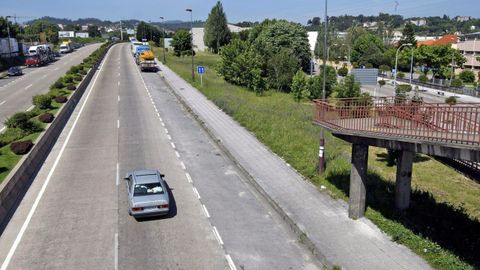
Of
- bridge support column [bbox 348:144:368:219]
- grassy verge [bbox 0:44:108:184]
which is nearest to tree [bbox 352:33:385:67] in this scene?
grassy verge [bbox 0:44:108:184]

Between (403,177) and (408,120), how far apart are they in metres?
3.69

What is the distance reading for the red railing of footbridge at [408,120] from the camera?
12836mm

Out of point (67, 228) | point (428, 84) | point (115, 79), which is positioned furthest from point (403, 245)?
point (428, 84)

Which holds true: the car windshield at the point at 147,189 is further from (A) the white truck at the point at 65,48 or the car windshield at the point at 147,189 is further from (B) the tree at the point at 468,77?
(A) the white truck at the point at 65,48

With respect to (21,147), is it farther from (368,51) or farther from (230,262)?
(368,51)

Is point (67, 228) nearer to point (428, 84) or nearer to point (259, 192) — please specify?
point (259, 192)

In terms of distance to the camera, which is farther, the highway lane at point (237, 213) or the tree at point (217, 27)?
the tree at point (217, 27)

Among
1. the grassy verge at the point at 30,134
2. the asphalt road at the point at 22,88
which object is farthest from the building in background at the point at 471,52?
the grassy verge at the point at 30,134

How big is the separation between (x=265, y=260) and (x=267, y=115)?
75.3 ft

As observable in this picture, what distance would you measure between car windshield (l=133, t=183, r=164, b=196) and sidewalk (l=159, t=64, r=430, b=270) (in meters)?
4.81

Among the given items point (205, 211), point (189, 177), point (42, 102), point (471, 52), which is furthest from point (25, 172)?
point (471, 52)

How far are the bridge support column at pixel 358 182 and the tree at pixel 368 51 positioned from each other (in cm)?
10075

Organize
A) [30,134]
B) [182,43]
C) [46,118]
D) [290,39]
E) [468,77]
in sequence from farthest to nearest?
1. [182,43]
2. [290,39]
3. [468,77]
4. [46,118]
5. [30,134]

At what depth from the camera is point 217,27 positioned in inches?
4779
